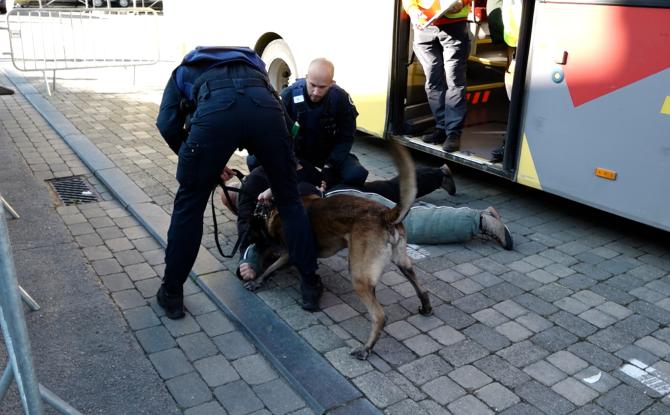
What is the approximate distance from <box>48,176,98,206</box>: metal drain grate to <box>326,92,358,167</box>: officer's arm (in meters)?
2.25

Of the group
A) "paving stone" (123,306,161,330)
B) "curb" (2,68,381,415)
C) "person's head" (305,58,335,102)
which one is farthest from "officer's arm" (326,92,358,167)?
"paving stone" (123,306,161,330)

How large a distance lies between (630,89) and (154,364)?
356 centimetres

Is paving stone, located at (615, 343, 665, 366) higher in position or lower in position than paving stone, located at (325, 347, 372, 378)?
higher

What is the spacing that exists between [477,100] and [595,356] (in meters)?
4.34

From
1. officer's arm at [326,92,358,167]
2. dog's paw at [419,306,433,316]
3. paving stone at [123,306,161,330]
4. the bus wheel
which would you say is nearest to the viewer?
paving stone at [123,306,161,330]

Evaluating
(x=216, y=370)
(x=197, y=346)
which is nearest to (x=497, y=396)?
(x=216, y=370)

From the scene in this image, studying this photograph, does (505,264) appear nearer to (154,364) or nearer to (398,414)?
(398,414)

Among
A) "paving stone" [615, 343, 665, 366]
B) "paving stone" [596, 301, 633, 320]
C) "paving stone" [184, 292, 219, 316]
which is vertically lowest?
"paving stone" [184, 292, 219, 316]

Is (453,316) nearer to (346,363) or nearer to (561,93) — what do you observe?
(346,363)

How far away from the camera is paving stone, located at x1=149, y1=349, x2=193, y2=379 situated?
10.9 feet

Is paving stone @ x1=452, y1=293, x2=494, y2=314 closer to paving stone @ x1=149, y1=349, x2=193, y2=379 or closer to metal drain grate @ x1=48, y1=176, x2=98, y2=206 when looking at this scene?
paving stone @ x1=149, y1=349, x2=193, y2=379

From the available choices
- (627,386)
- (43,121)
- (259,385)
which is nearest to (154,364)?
(259,385)

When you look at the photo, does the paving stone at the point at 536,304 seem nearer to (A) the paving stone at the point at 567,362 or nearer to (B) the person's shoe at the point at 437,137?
(A) the paving stone at the point at 567,362

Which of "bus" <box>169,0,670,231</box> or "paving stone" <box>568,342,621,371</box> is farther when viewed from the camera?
"bus" <box>169,0,670,231</box>
